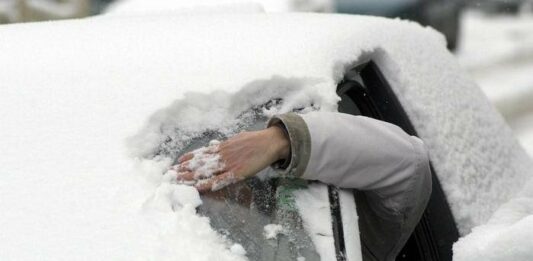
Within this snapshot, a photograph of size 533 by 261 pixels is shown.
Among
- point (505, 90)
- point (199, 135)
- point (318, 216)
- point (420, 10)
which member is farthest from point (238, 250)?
point (420, 10)

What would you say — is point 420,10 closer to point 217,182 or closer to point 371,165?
point 371,165

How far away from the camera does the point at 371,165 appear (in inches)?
71.7

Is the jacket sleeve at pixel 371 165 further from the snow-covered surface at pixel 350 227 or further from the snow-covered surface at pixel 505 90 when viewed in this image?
the snow-covered surface at pixel 505 90

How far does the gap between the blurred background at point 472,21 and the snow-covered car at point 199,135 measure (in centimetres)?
Answer: 228

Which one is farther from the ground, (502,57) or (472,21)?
(472,21)

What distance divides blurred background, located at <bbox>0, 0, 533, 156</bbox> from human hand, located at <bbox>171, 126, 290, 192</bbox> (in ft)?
9.25

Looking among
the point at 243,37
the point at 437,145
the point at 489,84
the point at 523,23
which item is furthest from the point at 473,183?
the point at 523,23

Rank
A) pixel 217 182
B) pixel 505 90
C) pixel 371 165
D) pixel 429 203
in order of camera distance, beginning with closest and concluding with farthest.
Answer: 1. pixel 217 182
2. pixel 371 165
3. pixel 429 203
4. pixel 505 90

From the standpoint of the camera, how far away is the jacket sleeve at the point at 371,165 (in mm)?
1671

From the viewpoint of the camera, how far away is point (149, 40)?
6.61 ft

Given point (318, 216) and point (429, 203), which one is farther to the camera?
point (429, 203)

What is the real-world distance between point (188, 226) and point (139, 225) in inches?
3.8

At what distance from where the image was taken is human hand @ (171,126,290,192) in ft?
5.12

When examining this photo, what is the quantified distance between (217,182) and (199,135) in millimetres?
152
